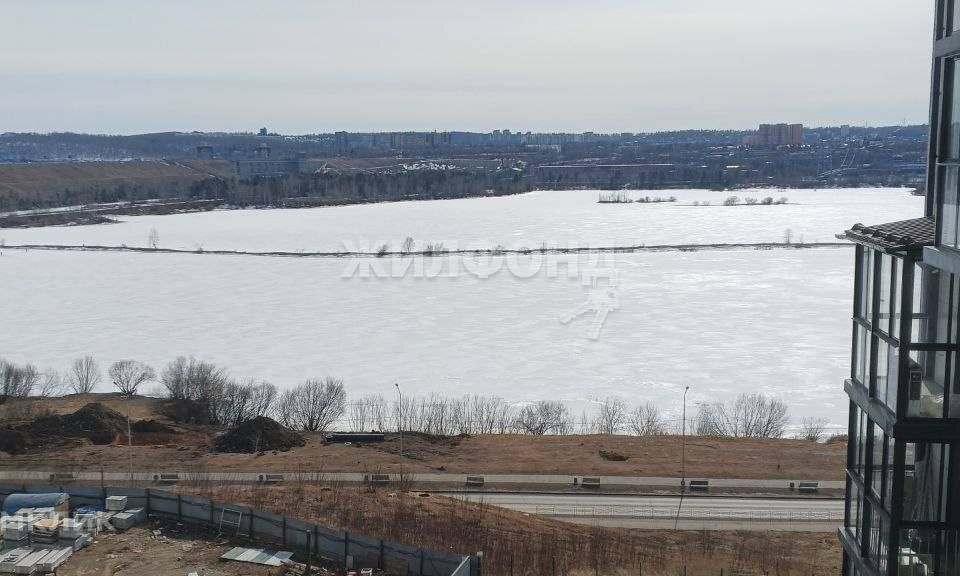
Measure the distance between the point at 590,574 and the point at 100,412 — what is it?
11103mm

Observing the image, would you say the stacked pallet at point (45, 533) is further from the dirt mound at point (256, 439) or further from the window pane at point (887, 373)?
the dirt mound at point (256, 439)

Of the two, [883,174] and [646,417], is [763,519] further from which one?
[883,174]

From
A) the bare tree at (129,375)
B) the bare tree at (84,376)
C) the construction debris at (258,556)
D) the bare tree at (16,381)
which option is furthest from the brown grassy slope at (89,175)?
the construction debris at (258,556)

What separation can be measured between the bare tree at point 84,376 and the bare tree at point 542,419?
9.85 metres

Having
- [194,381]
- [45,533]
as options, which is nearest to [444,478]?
[45,533]

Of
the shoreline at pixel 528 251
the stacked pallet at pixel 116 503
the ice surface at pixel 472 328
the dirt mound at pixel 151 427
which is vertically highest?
the stacked pallet at pixel 116 503

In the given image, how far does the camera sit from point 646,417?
17.6 metres

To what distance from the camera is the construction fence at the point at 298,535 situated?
789cm

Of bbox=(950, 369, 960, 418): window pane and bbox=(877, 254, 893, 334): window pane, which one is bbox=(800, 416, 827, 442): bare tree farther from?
bbox=(950, 369, 960, 418): window pane

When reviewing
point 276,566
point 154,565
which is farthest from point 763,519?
point 154,565

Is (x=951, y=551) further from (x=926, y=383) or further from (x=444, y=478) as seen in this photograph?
(x=444, y=478)

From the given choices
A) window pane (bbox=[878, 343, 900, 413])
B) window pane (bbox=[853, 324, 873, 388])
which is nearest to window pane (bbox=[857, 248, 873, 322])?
window pane (bbox=[853, 324, 873, 388])

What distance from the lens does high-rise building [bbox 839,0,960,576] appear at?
16.8ft

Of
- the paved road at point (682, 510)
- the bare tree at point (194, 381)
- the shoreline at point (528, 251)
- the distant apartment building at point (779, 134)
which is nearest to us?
the paved road at point (682, 510)
